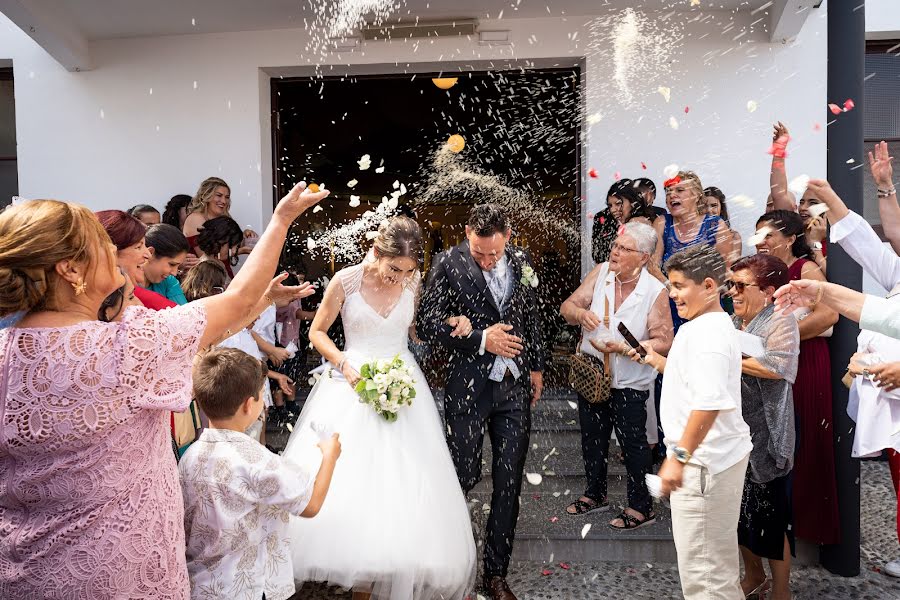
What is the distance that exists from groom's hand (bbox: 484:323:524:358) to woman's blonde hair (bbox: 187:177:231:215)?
11.4 feet

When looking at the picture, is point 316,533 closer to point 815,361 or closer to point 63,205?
point 63,205

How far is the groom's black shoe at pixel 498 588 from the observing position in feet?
13.4

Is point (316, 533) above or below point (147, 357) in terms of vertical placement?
below

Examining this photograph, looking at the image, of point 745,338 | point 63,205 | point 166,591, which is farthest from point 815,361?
point 63,205

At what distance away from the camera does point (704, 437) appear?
3166 mm

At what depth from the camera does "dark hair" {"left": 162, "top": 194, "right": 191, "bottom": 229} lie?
21.6 ft

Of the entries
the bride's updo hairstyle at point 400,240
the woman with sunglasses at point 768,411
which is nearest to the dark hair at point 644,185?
the woman with sunglasses at point 768,411

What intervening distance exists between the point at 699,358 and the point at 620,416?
184cm

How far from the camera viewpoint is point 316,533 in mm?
3736

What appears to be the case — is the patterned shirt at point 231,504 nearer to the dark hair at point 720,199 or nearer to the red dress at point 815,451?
the red dress at point 815,451

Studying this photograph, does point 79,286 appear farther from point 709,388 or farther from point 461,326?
point 461,326

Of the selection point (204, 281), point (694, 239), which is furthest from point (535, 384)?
point (204, 281)

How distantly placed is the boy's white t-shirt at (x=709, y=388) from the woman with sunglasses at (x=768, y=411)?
67 centimetres

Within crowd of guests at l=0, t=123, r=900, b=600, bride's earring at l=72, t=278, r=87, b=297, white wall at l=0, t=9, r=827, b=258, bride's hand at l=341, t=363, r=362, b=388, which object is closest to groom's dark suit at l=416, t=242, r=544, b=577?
bride's hand at l=341, t=363, r=362, b=388
